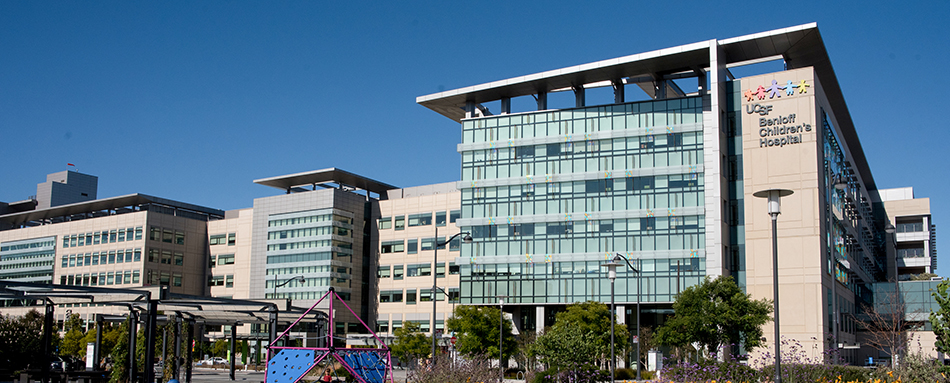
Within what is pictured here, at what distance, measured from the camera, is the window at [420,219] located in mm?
95625

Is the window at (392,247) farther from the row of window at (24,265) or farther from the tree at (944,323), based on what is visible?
the tree at (944,323)

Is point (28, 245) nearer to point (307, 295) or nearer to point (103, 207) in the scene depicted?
point (103, 207)

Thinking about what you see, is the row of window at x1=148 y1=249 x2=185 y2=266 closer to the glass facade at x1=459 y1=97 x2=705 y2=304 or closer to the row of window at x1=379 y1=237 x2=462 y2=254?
the row of window at x1=379 y1=237 x2=462 y2=254

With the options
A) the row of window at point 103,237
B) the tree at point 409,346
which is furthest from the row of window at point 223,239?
the tree at point 409,346

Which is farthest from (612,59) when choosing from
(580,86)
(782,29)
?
(782,29)

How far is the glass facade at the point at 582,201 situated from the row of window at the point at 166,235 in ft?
184

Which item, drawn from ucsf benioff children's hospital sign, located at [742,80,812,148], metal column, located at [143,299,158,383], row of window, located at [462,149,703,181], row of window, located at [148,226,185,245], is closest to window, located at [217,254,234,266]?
row of window, located at [148,226,185,245]

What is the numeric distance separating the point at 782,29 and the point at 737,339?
2544cm

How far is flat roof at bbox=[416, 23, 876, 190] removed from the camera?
209ft

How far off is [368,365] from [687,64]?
164 ft

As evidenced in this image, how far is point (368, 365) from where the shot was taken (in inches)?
928

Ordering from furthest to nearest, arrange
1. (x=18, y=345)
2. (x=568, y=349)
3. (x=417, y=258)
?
(x=417, y=258) < (x=18, y=345) < (x=568, y=349)

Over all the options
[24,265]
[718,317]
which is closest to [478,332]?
[718,317]

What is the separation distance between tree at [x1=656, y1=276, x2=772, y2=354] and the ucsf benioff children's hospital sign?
17762 mm
